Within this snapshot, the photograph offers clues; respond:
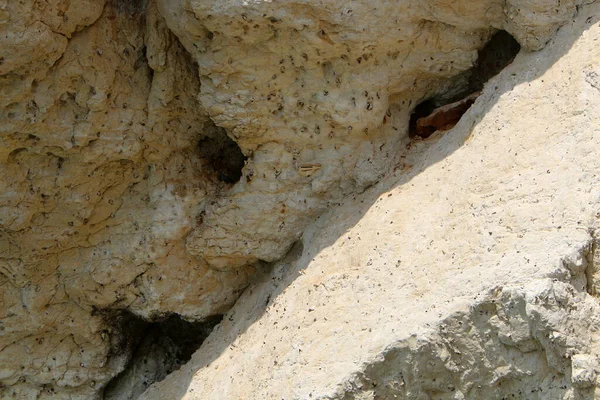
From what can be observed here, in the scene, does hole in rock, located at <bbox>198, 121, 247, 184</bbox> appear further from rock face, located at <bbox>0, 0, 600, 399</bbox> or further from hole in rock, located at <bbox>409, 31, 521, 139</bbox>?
hole in rock, located at <bbox>409, 31, 521, 139</bbox>

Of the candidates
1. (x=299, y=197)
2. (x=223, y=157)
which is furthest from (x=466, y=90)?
(x=223, y=157)

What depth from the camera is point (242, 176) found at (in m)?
3.92

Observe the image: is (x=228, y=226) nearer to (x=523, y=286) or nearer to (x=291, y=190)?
(x=291, y=190)

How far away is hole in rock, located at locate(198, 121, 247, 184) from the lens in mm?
4102

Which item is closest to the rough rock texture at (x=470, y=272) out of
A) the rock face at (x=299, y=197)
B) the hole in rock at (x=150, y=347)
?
the rock face at (x=299, y=197)

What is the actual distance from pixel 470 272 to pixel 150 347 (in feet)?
7.44

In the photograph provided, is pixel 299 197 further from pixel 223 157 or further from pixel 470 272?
pixel 470 272

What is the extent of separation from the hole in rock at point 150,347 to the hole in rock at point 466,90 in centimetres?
161

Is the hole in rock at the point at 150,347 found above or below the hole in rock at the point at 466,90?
below

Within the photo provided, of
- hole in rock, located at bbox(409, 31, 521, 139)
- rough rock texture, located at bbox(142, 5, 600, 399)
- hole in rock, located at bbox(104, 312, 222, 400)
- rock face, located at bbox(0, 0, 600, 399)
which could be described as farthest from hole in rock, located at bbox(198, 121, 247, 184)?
hole in rock, located at bbox(409, 31, 521, 139)

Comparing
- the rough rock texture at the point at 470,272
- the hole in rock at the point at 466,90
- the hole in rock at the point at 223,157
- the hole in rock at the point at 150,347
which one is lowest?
the hole in rock at the point at 150,347

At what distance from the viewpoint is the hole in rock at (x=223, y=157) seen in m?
4.10

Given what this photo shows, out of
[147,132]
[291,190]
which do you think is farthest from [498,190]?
[147,132]

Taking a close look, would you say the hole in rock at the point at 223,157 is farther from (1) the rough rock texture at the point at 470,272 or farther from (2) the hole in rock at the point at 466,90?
(2) the hole in rock at the point at 466,90
